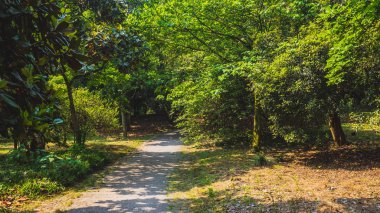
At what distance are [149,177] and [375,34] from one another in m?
8.53

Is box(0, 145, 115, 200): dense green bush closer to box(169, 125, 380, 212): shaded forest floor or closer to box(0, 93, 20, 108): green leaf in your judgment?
box(169, 125, 380, 212): shaded forest floor

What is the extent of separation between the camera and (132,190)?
9.63 meters

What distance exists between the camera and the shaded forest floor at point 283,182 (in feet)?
24.5

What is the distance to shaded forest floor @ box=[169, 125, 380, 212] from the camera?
7.46m

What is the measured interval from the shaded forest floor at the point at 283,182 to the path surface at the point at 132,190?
467 millimetres

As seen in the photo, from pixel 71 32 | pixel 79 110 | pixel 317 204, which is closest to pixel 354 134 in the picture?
pixel 317 204

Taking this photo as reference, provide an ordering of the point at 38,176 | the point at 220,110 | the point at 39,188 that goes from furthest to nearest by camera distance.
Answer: the point at 220,110 < the point at 38,176 < the point at 39,188

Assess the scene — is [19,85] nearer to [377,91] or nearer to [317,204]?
[317,204]

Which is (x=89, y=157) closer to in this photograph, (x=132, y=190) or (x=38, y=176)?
(x=38, y=176)

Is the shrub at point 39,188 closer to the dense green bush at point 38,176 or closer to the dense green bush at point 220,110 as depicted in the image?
the dense green bush at point 38,176

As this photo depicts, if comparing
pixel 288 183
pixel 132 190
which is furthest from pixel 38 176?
pixel 288 183

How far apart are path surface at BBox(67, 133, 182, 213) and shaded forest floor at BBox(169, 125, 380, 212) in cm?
47

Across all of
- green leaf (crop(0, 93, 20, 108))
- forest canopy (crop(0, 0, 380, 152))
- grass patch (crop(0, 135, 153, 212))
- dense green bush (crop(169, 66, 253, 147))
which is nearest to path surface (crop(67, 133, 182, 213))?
grass patch (crop(0, 135, 153, 212))

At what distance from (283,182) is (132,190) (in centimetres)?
451
